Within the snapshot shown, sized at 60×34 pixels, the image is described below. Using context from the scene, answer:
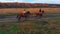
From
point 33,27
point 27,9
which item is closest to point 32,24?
point 33,27

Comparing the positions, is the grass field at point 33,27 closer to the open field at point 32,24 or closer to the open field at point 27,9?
the open field at point 32,24

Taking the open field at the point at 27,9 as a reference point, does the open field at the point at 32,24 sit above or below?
below

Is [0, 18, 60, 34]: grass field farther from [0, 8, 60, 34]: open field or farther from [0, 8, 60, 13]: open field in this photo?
[0, 8, 60, 13]: open field

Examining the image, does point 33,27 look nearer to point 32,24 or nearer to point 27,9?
point 32,24

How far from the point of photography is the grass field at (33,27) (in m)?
2.10

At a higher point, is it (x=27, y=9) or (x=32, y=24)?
(x=27, y=9)

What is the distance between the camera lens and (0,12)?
213cm

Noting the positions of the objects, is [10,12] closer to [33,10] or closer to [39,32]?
[33,10]

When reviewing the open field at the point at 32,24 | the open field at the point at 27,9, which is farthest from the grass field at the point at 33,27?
the open field at the point at 27,9

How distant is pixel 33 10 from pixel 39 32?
0.32 m

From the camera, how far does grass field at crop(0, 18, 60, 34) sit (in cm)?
210

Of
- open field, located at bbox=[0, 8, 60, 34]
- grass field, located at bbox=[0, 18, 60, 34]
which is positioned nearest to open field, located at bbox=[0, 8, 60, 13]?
open field, located at bbox=[0, 8, 60, 34]

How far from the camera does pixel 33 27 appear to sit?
212 centimetres

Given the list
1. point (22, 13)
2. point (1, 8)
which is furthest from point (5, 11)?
point (22, 13)
